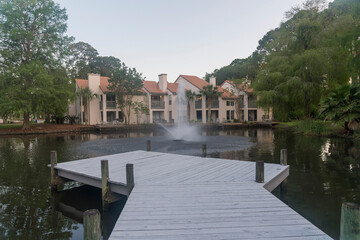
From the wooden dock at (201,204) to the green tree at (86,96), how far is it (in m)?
30.3

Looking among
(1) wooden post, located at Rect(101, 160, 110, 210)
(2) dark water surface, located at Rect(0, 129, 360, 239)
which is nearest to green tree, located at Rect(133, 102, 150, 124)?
(2) dark water surface, located at Rect(0, 129, 360, 239)

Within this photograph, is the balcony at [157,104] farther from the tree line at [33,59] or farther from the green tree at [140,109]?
the tree line at [33,59]

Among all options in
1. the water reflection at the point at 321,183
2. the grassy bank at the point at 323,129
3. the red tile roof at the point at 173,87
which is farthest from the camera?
the red tile roof at the point at 173,87

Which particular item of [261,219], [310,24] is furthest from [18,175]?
[310,24]

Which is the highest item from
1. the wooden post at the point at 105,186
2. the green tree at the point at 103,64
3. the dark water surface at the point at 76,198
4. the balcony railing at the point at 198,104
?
the green tree at the point at 103,64

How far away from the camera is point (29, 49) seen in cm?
3331

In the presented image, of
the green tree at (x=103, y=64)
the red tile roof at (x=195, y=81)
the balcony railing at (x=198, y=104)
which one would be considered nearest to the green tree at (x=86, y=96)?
the red tile roof at (x=195, y=81)

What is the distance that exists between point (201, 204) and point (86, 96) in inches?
1391

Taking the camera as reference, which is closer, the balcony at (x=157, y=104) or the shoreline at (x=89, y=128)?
the shoreline at (x=89, y=128)

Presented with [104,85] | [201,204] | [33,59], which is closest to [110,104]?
[104,85]

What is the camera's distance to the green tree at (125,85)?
37.8 metres

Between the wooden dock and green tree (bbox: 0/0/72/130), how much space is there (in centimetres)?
2697

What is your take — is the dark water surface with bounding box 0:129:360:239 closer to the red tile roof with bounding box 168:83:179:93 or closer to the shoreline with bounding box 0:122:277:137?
the shoreline with bounding box 0:122:277:137

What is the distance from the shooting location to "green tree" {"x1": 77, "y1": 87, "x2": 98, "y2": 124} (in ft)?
121
